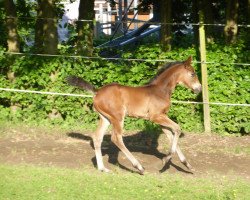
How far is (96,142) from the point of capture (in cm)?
884

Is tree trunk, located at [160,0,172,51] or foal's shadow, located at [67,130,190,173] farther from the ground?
tree trunk, located at [160,0,172,51]

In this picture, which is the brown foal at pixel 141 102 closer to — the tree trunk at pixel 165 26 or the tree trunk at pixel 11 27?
the tree trunk at pixel 165 26

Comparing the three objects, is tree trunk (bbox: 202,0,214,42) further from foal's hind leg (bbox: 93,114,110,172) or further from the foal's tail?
the foal's tail

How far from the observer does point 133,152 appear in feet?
33.0

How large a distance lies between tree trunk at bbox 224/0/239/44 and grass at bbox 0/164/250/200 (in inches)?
180

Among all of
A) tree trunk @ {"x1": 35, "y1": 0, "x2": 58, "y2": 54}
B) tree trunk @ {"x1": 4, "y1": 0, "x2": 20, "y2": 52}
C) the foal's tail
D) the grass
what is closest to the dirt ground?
the grass

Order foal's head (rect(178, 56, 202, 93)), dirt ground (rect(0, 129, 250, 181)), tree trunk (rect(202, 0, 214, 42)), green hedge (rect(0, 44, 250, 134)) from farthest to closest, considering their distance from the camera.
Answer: tree trunk (rect(202, 0, 214, 42)) < green hedge (rect(0, 44, 250, 134)) < dirt ground (rect(0, 129, 250, 181)) < foal's head (rect(178, 56, 202, 93))

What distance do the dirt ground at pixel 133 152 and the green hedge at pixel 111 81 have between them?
0.49 metres

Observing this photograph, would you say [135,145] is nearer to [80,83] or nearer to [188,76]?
[188,76]

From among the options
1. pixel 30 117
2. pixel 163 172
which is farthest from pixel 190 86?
pixel 30 117

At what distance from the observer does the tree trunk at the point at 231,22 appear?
1199 cm

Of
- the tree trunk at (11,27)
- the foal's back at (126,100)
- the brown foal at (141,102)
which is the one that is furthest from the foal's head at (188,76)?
the tree trunk at (11,27)

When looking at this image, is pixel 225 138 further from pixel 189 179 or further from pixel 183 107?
pixel 189 179

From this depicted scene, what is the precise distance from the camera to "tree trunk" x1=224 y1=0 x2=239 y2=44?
472 inches
